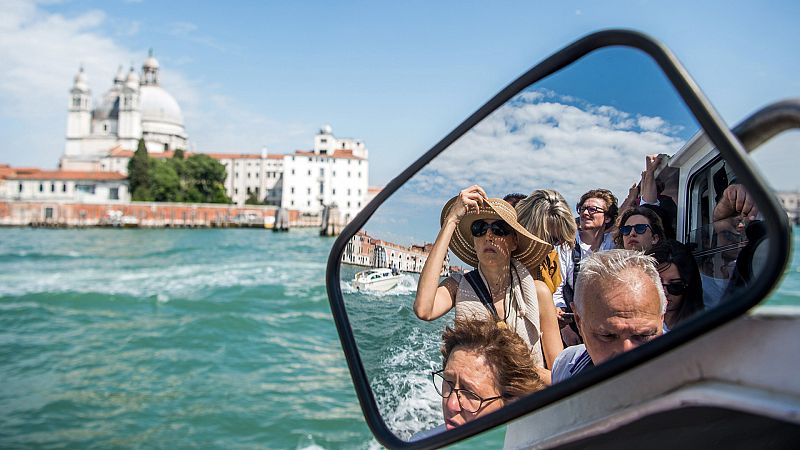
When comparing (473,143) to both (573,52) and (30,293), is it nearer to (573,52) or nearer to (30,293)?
(573,52)

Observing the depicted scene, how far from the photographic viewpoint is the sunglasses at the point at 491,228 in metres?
0.82

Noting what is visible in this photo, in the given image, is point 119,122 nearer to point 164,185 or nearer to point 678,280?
point 164,185

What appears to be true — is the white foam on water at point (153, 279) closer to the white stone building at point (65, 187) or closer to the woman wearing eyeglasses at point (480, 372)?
the woman wearing eyeglasses at point (480, 372)

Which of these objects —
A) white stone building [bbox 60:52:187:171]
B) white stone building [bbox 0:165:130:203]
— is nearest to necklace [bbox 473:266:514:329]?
white stone building [bbox 0:165:130:203]

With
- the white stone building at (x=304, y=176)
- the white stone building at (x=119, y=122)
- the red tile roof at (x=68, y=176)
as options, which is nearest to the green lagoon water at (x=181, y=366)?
the white stone building at (x=304, y=176)

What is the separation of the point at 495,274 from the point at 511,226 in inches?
2.5

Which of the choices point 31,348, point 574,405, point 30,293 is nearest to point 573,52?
point 574,405

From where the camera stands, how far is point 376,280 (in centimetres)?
101

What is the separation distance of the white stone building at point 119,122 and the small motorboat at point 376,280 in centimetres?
8195

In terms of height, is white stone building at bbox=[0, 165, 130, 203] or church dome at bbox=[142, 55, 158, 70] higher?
church dome at bbox=[142, 55, 158, 70]

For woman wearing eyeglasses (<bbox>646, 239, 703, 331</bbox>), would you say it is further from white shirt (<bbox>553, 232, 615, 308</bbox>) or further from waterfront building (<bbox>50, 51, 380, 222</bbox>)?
waterfront building (<bbox>50, 51, 380, 222</bbox>)

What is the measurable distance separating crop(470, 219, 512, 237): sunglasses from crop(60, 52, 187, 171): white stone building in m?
82.2

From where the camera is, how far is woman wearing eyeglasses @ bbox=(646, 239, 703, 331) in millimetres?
645

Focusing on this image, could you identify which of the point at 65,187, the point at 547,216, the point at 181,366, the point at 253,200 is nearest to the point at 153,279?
the point at 181,366
